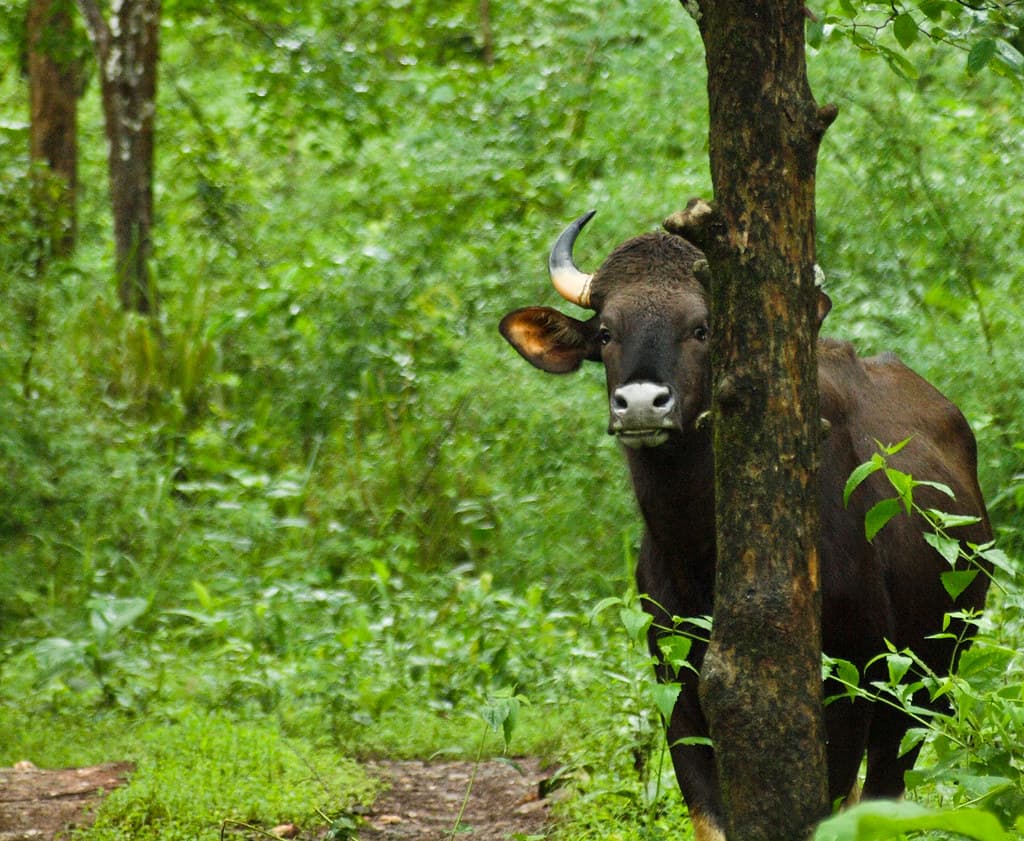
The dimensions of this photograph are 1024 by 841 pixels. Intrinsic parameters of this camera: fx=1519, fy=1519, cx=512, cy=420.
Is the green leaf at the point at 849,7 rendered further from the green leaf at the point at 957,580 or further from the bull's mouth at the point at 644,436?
the green leaf at the point at 957,580

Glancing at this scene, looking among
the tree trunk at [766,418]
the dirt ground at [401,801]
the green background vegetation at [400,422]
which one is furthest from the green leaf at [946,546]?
the dirt ground at [401,801]

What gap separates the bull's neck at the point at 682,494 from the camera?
15.6 feet

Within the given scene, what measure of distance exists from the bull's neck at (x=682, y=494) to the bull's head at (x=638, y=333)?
0.30ft

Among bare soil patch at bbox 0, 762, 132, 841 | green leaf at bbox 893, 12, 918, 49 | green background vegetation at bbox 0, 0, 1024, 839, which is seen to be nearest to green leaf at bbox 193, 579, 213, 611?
green background vegetation at bbox 0, 0, 1024, 839

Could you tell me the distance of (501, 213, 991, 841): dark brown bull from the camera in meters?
4.55

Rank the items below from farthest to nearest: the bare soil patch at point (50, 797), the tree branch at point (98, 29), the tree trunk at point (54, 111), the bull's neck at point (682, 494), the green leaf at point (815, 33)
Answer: the tree trunk at point (54, 111)
the tree branch at point (98, 29)
the bare soil patch at point (50, 797)
the bull's neck at point (682, 494)
the green leaf at point (815, 33)

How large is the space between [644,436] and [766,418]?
55.0 inches

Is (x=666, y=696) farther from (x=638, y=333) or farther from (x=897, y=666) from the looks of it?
(x=638, y=333)

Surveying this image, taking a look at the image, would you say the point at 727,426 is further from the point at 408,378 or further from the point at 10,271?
the point at 408,378

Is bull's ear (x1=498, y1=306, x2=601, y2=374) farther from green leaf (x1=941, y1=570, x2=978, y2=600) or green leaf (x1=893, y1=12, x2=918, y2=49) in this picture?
green leaf (x1=941, y1=570, x2=978, y2=600)

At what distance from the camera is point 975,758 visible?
3.28 meters

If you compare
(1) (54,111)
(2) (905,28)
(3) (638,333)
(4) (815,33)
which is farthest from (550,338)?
(1) (54,111)

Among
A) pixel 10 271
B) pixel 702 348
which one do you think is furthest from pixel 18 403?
pixel 702 348

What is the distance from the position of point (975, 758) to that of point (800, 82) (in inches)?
58.8
